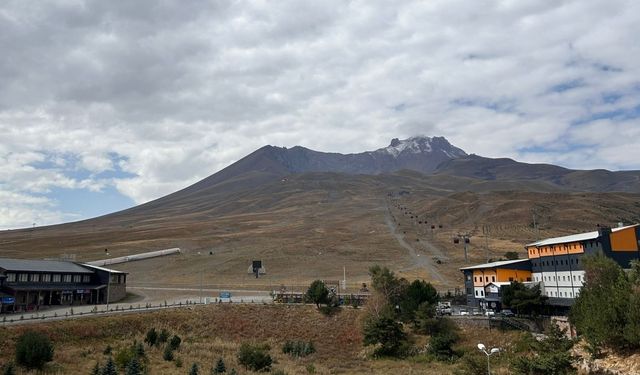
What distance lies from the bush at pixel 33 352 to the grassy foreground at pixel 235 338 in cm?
89

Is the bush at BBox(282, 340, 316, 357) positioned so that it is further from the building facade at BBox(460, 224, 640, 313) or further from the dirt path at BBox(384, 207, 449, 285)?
the dirt path at BBox(384, 207, 449, 285)

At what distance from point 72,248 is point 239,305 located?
324ft

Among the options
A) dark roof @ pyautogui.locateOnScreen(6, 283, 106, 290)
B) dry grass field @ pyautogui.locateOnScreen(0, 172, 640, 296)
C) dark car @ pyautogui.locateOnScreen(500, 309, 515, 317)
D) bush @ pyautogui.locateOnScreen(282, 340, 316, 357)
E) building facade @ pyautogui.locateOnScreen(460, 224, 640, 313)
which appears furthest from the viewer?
dry grass field @ pyautogui.locateOnScreen(0, 172, 640, 296)

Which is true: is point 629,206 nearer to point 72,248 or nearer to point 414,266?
point 414,266

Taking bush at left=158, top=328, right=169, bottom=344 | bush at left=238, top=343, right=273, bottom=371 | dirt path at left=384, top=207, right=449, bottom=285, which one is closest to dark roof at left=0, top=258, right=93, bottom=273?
bush at left=158, top=328, right=169, bottom=344

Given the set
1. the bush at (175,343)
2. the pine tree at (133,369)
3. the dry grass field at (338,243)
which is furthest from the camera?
the dry grass field at (338,243)

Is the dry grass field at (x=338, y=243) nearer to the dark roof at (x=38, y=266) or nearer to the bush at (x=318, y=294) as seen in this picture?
the dark roof at (x=38, y=266)

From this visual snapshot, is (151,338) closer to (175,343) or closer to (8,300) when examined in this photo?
(175,343)

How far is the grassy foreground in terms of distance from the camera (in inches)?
1667

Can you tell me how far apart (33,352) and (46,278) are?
Answer: 3325cm

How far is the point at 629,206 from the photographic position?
182 m

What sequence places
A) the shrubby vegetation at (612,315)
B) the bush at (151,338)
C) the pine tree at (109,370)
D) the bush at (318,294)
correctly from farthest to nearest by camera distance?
the bush at (318,294) → the bush at (151,338) → the shrubby vegetation at (612,315) → the pine tree at (109,370)

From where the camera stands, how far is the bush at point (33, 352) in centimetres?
3762

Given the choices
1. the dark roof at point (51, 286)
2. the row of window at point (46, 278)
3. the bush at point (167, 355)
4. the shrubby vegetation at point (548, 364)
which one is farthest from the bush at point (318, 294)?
the row of window at point (46, 278)
